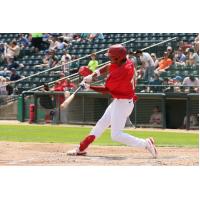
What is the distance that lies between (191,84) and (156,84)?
129cm

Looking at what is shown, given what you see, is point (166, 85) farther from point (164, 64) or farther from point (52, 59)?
point (52, 59)

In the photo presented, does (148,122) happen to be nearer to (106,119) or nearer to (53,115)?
(53,115)

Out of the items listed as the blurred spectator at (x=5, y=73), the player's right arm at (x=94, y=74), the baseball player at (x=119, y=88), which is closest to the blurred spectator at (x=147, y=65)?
the blurred spectator at (x=5, y=73)

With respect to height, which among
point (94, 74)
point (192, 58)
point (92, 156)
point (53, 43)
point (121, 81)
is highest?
point (53, 43)

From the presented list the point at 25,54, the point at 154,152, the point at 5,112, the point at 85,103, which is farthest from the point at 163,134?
Result: the point at 25,54

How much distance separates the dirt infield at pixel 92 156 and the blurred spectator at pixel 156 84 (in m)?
7.57

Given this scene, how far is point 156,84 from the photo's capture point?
19.9 m

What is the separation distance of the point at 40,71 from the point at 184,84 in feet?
26.5

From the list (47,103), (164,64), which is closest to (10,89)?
(47,103)

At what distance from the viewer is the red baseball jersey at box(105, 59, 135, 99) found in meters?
9.47

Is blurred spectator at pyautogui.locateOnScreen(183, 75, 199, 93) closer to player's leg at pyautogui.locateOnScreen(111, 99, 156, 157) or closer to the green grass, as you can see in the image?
the green grass

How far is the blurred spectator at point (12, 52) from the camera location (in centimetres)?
2670

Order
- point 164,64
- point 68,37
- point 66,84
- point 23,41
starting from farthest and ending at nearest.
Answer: point 23,41 → point 68,37 → point 66,84 → point 164,64

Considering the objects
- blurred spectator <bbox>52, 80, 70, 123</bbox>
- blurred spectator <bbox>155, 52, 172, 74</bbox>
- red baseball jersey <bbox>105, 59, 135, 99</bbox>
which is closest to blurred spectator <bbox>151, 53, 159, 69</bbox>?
blurred spectator <bbox>155, 52, 172, 74</bbox>
